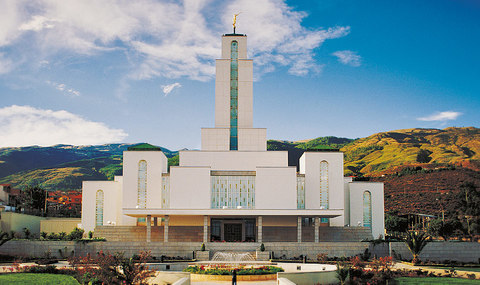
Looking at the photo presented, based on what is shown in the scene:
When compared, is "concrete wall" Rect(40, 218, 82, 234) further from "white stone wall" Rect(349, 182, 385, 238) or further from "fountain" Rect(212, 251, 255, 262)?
"white stone wall" Rect(349, 182, 385, 238)

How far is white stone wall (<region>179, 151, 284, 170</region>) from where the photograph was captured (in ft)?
126

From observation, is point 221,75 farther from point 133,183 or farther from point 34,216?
point 34,216

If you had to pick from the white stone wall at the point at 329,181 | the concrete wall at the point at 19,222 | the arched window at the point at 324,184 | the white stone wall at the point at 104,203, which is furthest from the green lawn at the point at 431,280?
the concrete wall at the point at 19,222

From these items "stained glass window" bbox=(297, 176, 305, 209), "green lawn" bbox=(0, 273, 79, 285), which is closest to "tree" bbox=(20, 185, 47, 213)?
"stained glass window" bbox=(297, 176, 305, 209)

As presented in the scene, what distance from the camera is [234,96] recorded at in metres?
41.9

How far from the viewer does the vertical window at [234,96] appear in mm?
40753

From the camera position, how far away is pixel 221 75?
42062 mm

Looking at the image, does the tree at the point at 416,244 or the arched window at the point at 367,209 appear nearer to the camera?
the tree at the point at 416,244

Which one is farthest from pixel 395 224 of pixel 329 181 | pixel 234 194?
pixel 234 194

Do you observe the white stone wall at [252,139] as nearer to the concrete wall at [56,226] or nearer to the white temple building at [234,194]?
the white temple building at [234,194]

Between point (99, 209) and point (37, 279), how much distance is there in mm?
18977

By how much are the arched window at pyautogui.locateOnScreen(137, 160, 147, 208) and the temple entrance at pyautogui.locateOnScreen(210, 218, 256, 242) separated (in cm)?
554

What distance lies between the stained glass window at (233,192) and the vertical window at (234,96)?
4.35 meters

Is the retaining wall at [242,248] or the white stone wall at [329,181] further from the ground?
the white stone wall at [329,181]
